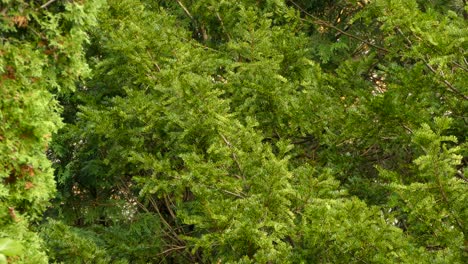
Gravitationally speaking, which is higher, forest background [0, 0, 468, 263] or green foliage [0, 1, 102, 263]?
green foliage [0, 1, 102, 263]

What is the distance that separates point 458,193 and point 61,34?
2661 mm

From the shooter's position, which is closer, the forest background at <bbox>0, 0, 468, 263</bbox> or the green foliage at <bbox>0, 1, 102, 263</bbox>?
the green foliage at <bbox>0, 1, 102, 263</bbox>

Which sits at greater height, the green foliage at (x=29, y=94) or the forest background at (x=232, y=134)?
the green foliage at (x=29, y=94)

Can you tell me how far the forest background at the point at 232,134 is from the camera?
349 centimetres

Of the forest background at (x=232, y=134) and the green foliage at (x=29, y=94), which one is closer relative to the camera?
the green foliage at (x=29, y=94)

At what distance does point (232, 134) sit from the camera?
17.2 ft

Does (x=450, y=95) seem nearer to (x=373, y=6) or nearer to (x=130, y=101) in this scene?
(x=373, y=6)

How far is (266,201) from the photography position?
504 cm

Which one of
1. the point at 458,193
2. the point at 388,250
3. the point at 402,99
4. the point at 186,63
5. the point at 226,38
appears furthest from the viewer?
the point at 226,38

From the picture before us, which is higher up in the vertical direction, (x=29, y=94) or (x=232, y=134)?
(x=29, y=94)

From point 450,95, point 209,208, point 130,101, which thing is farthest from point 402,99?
point 130,101

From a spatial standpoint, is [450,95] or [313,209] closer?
[313,209]

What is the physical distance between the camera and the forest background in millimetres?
3486

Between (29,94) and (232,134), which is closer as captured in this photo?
(29,94)
